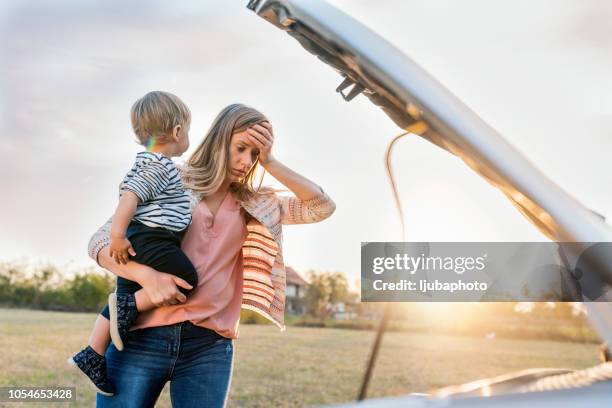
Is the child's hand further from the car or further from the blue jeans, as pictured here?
the car

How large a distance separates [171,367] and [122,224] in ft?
1.37

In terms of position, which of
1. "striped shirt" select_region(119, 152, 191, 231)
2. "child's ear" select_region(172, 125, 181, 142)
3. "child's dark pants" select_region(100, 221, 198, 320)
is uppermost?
"child's ear" select_region(172, 125, 181, 142)

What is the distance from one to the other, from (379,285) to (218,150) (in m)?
0.62

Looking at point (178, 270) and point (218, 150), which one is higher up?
point (218, 150)

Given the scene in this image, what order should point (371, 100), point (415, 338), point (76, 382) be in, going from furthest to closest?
point (415, 338) → point (76, 382) → point (371, 100)

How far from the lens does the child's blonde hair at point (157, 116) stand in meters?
2.13

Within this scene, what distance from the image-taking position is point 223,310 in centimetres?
205

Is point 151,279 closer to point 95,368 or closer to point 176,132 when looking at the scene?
point 95,368

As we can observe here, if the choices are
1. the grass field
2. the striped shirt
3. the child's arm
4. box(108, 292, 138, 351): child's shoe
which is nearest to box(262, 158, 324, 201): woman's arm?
the striped shirt

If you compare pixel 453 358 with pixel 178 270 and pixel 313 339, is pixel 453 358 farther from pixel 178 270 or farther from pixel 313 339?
pixel 178 270

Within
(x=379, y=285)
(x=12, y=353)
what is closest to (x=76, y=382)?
(x=12, y=353)

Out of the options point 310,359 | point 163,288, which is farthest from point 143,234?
point 310,359

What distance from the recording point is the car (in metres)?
1.22

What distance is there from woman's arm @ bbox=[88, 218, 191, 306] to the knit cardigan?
50mm
